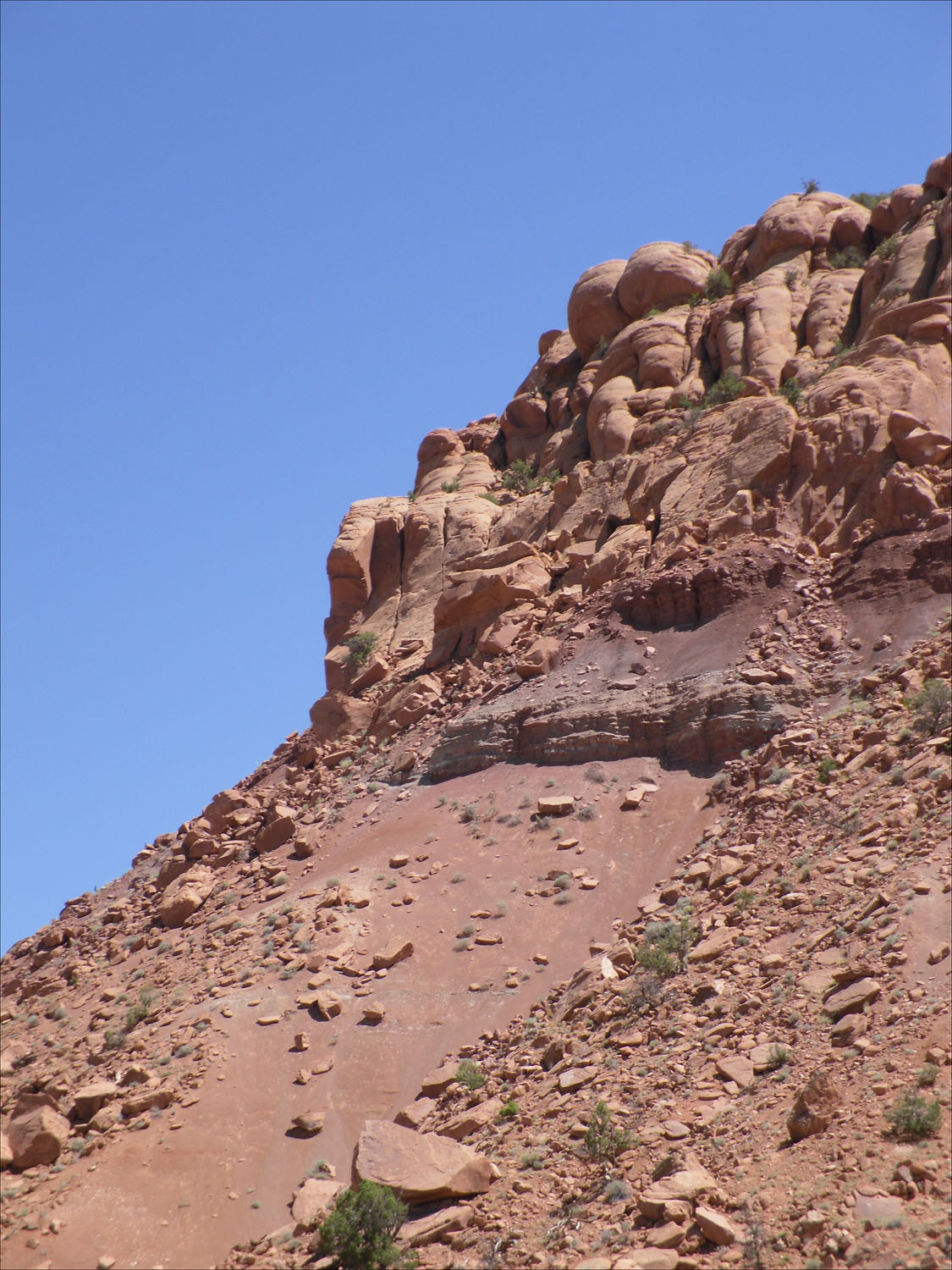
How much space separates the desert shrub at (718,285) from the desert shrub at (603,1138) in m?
32.7

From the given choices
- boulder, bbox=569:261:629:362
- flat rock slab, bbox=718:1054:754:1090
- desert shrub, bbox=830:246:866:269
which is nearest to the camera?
flat rock slab, bbox=718:1054:754:1090

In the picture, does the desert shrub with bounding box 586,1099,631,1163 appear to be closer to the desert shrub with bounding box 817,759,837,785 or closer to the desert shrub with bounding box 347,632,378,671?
the desert shrub with bounding box 817,759,837,785

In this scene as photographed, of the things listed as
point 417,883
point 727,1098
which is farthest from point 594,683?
point 727,1098

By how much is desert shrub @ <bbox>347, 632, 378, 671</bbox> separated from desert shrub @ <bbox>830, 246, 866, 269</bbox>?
19223 mm

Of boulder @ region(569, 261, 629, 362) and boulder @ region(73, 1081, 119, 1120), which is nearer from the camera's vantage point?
boulder @ region(73, 1081, 119, 1120)

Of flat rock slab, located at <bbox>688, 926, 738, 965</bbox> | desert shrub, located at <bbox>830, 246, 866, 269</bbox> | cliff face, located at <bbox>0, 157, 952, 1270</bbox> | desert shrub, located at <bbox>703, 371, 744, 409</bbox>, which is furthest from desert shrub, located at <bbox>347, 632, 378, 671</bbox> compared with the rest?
flat rock slab, located at <bbox>688, 926, 738, 965</bbox>

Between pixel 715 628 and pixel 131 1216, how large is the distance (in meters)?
17.8

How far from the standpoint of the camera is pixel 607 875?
2520 cm

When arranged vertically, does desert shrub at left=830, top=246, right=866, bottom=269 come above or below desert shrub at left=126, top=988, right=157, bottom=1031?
above

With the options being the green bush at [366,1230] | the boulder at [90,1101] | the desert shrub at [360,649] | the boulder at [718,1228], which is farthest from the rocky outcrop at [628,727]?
the boulder at [718,1228]

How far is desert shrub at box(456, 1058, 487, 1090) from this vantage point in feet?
64.6

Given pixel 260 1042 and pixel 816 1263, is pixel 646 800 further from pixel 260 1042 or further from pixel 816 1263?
pixel 816 1263

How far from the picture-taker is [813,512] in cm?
3134

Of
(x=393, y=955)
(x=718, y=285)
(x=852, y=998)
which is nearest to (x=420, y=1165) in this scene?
(x=852, y=998)
